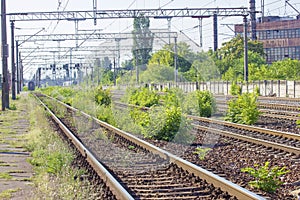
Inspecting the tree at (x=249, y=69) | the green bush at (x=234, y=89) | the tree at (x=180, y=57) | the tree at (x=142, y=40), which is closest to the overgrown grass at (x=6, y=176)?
the green bush at (x=234, y=89)

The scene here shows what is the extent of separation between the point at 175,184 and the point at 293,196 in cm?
217

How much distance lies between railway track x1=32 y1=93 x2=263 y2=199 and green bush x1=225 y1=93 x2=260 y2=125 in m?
6.61

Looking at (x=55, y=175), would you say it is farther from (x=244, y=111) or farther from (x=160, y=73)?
(x=160, y=73)

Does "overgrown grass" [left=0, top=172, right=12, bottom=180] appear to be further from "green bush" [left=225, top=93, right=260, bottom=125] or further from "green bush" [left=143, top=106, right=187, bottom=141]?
"green bush" [left=225, top=93, right=260, bottom=125]

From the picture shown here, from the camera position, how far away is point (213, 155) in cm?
1367

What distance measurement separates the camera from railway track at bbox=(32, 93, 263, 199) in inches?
349

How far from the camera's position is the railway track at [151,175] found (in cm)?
886

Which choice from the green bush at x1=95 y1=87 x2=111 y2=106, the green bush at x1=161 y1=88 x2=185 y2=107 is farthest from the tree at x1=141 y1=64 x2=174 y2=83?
the green bush at x1=161 y1=88 x2=185 y2=107

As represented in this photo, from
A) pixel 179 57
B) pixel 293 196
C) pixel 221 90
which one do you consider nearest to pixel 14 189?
pixel 293 196

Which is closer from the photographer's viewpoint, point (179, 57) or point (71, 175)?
point (71, 175)

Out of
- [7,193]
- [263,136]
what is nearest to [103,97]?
[263,136]

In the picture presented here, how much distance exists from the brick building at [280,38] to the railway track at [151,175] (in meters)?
104

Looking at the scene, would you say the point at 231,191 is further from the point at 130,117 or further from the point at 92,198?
the point at 130,117

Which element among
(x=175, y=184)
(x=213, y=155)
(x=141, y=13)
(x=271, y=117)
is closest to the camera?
(x=175, y=184)
